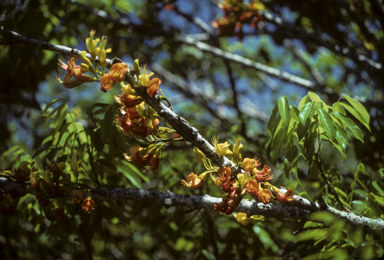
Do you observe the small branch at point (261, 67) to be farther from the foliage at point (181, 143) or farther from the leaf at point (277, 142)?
the leaf at point (277, 142)

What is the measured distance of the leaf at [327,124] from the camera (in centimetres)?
143

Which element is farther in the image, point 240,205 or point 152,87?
point 240,205

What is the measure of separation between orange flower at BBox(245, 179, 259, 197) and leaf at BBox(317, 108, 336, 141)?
457 millimetres

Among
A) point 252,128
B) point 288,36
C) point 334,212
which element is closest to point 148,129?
point 334,212

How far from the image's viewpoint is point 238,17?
4.88 meters

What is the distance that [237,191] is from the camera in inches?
54.1

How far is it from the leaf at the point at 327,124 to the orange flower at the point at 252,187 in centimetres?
46

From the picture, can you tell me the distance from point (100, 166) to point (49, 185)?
40cm

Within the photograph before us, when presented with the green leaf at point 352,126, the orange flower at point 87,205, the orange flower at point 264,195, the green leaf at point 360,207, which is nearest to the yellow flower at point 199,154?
→ the orange flower at point 264,195

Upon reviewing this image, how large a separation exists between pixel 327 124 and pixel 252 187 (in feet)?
1.74

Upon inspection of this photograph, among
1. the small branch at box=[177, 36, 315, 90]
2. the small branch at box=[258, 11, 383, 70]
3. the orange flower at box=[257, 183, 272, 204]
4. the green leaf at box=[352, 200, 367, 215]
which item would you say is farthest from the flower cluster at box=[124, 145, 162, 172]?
the small branch at box=[258, 11, 383, 70]

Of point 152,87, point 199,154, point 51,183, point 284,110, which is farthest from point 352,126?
point 51,183

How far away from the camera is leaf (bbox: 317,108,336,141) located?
1.43 m

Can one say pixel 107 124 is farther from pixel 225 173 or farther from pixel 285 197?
pixel 285 197
